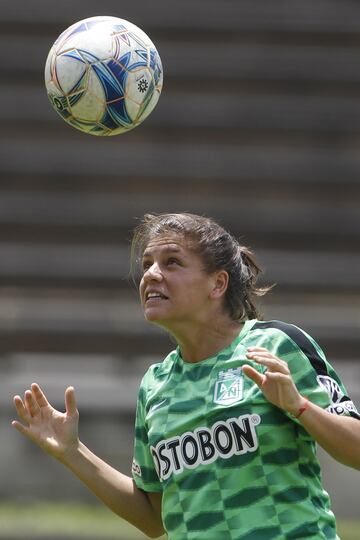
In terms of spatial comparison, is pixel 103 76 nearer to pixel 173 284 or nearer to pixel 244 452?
pixel 173 284

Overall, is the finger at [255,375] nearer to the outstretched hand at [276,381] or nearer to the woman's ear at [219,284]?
the outstretched hand at [276,381]

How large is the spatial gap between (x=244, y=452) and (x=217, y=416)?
14cm

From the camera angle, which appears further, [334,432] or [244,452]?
[244,452]

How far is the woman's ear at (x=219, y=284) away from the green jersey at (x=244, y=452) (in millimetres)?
167

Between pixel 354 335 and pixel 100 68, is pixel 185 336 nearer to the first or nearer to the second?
pixel 100 68

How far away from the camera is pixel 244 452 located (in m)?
3.34

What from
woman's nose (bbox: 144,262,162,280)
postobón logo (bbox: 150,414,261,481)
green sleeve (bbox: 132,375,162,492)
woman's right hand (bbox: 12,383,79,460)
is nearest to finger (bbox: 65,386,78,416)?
woman's right hand (bbox: 12,383,79,460)

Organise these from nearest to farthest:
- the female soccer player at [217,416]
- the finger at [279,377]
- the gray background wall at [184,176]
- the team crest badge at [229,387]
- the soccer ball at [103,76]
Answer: the finger at [279,377]
the female soccer player at [217,416]
the team crest badge at [229,387]
the soccer ball at [103,76]
the gray background wall at [184,176]

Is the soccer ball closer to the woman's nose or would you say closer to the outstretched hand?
the woman's nose

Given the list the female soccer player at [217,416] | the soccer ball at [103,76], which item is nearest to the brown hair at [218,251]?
the female soccer player at [217,416]

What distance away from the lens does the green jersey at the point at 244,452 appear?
3287 mm

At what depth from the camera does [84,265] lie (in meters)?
9.30

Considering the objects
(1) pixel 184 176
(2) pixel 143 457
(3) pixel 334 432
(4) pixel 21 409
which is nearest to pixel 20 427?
(4) pixel 21 409

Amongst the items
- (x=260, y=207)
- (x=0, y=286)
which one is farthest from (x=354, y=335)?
(x=0, y=286)
